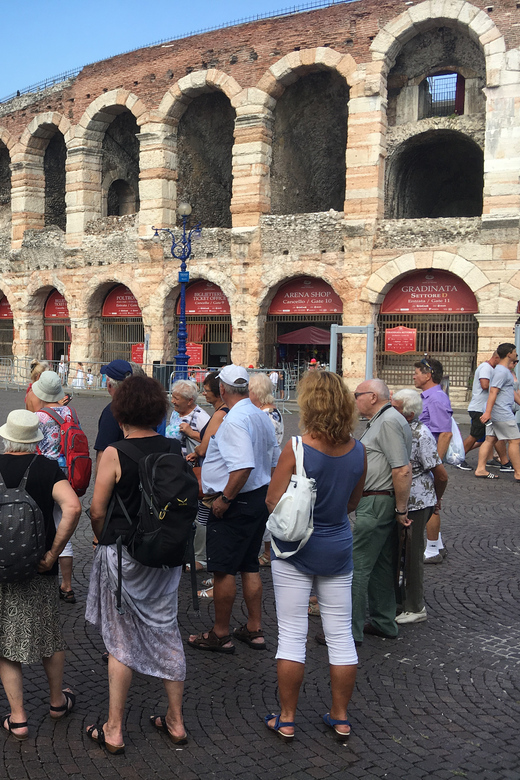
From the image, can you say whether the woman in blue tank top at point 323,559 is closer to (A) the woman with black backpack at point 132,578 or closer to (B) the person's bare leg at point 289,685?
(B) the person's bare leg at point 289,685

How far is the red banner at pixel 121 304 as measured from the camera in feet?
86.2

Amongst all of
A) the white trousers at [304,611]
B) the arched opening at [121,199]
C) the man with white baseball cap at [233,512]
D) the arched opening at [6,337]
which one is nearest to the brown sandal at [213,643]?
the man with white baseball cap at [233,512]

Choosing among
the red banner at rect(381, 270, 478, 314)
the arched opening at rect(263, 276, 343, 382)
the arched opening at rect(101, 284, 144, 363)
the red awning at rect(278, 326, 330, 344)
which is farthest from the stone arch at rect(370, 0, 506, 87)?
the arched opening at rect(101, 284, 144, 363)

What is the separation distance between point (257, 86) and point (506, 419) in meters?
15.7

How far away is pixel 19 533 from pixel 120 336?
2398 centimetres

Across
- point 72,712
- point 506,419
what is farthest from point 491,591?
point 506,419

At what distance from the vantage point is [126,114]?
1054 inches

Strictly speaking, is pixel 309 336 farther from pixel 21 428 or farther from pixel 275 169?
pixel 21 428

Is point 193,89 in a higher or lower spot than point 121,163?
higher

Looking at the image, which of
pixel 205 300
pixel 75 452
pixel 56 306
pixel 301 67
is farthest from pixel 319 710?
pixel 56 306

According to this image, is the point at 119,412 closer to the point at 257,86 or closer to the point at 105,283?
the point at 257,86

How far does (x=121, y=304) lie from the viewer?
26.5 meters

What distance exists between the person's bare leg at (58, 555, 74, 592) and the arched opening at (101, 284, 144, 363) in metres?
20.6

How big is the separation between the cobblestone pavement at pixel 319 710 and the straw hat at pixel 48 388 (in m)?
1.51
